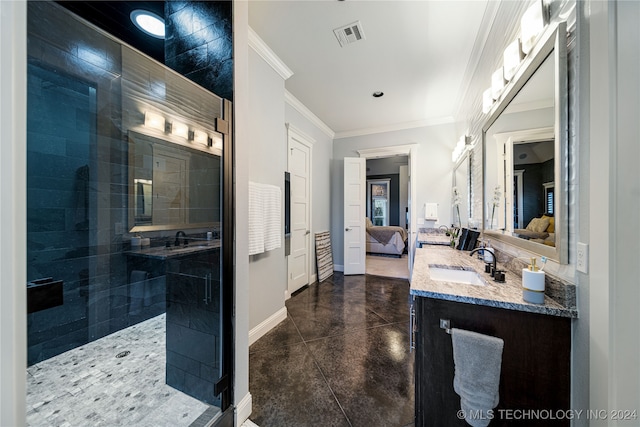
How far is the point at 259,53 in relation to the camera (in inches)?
88.0

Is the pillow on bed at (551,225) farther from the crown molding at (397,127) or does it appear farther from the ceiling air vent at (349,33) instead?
the crown molding at (397,127)

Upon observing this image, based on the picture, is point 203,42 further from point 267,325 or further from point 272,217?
point 267,325

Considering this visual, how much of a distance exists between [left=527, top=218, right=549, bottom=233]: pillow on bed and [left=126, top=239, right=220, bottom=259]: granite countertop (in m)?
1.77

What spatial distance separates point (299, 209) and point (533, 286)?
2.90m

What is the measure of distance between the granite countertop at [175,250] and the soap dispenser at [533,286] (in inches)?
61.9

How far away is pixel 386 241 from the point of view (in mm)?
5945

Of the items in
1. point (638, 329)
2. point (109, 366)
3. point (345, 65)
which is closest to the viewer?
point (638, 329)

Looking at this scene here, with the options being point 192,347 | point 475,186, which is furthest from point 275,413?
point 475,186

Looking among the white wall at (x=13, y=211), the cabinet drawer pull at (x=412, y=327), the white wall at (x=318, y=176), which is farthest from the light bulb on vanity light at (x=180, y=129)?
the white wall at (x=318, y=176)

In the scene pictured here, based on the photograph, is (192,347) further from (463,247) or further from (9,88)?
(463,247)

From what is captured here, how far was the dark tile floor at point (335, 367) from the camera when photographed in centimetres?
140

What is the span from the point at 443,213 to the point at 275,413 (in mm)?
3796

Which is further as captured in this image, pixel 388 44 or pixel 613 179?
pixel 388 44

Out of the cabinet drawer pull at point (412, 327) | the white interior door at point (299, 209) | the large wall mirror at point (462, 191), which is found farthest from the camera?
the white interior door at point (299, 209)
